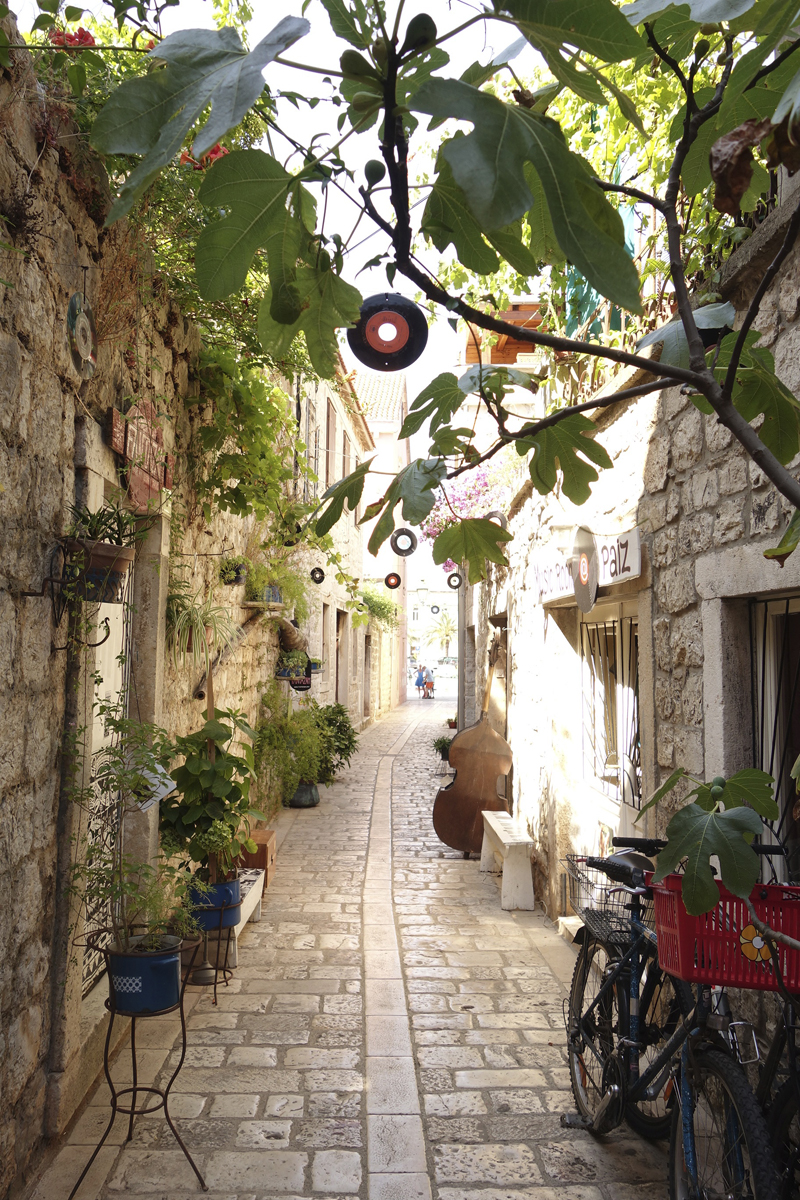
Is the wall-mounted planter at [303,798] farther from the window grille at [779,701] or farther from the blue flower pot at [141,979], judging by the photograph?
the window grille at [779,701]

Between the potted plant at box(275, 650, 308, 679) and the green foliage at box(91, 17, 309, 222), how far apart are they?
736 cm

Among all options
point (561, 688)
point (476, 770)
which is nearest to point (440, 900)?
point (476, 770)

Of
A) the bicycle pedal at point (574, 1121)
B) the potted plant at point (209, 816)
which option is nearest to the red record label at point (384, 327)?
the potted plant at point (209, 816)

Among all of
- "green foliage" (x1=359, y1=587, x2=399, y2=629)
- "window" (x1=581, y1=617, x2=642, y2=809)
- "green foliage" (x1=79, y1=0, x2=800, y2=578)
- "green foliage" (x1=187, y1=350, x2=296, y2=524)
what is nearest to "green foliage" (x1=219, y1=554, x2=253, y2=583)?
"green foliage" (x1=187, y1=350, x2=296, y2=524)

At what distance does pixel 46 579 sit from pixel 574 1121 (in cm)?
256

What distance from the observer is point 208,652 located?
471 cm

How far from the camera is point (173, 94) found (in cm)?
87

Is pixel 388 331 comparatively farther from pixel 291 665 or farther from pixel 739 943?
pixel 291 665

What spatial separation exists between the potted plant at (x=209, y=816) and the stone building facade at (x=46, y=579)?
216mm

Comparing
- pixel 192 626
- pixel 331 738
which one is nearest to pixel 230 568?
pixel 192 626

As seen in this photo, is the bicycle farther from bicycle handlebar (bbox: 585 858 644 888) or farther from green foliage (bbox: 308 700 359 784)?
green foliage (bbox: 308 700 359 784)

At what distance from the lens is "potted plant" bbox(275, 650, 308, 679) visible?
320 inches

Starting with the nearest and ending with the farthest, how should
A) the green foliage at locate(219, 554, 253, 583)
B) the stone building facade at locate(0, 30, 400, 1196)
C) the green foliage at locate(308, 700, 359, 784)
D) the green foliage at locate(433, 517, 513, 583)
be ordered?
1. the green foliage at locate(433, 517, 513, 583)
2. the stone building facade at locate(0, 30, 400, 1196)
3. the green foliage at locate(219, 554, 253, 583)
4. the green foliage at locate(308, 700, 359, 784)

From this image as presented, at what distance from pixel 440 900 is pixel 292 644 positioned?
126 inches
